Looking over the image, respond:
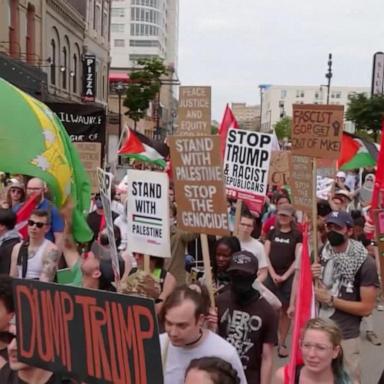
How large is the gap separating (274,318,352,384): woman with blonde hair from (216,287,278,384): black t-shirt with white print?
66 cm

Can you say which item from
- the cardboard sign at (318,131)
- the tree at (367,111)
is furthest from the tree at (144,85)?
the cardboard sign at (318,131)

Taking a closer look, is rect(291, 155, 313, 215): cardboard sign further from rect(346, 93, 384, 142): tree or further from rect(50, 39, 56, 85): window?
rect(50, 39, 56, 85): window

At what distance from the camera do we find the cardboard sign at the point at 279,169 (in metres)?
12.4

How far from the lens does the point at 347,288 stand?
488 centimetres

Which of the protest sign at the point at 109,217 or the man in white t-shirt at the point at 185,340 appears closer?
the man in white t-shirt at the point at 185,340

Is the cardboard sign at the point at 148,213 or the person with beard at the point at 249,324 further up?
the cardboard sign at the point at 148,213

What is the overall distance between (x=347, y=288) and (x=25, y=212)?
3.23 meters

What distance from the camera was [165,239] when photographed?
Answer: 16.3ft

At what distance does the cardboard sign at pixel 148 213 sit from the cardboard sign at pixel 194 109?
6.81 feet

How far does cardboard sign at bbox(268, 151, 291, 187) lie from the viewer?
12367 mm

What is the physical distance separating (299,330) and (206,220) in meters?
1.31

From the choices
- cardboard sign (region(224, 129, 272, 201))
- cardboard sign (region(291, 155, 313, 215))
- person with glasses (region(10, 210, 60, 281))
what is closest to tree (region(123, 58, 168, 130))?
cardboard sign (region(224, 129, 272, 201))

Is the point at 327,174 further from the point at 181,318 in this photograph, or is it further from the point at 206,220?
the point at 181,318

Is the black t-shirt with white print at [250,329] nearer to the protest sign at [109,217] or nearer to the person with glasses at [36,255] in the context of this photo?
the protest sign at [109,217]
